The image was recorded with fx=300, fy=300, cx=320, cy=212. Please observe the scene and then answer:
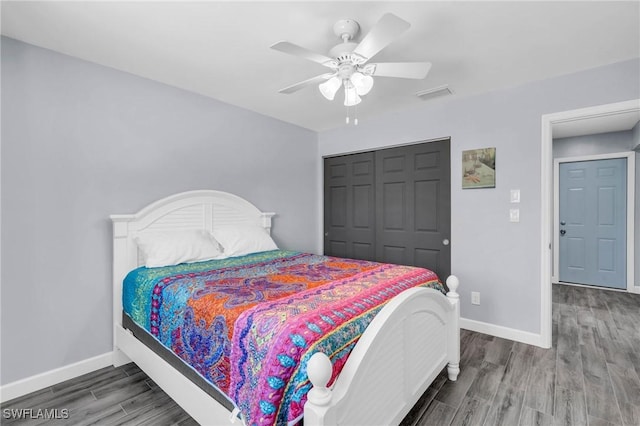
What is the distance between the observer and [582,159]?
4562mm

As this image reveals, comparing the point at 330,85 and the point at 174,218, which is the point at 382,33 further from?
the point at 174,218

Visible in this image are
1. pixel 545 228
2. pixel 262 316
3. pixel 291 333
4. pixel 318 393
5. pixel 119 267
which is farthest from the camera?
pixel 545 228

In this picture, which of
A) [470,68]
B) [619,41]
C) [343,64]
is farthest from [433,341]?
[619,41]

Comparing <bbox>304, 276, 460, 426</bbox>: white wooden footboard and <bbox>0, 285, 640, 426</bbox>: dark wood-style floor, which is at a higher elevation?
<bbox>304, 276, 460, 426</bbox>: white wooden footboard

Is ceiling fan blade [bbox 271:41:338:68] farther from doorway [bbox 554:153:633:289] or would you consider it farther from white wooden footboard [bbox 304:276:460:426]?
doorway [bbox 554:153:633:289]

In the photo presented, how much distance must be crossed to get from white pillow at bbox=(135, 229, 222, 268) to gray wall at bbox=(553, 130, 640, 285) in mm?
5366

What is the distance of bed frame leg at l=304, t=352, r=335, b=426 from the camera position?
38.7 inches

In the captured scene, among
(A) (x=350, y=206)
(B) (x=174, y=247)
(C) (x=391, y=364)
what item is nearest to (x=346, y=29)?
(C) (x=391, y=364)

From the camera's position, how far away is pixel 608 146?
4.37 metres

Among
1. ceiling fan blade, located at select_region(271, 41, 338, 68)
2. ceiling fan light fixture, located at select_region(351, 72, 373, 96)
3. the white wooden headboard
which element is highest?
ceiling fan blade, located at select_region(271, 41, 338, 68)

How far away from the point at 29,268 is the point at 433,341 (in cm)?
277

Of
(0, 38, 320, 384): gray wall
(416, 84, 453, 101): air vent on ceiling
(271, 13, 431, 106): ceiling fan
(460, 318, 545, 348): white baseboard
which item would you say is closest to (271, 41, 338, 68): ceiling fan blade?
(271, 13, 431, 106): ceiling fan

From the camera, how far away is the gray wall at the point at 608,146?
416cm

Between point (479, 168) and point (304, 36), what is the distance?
83.3 inches
